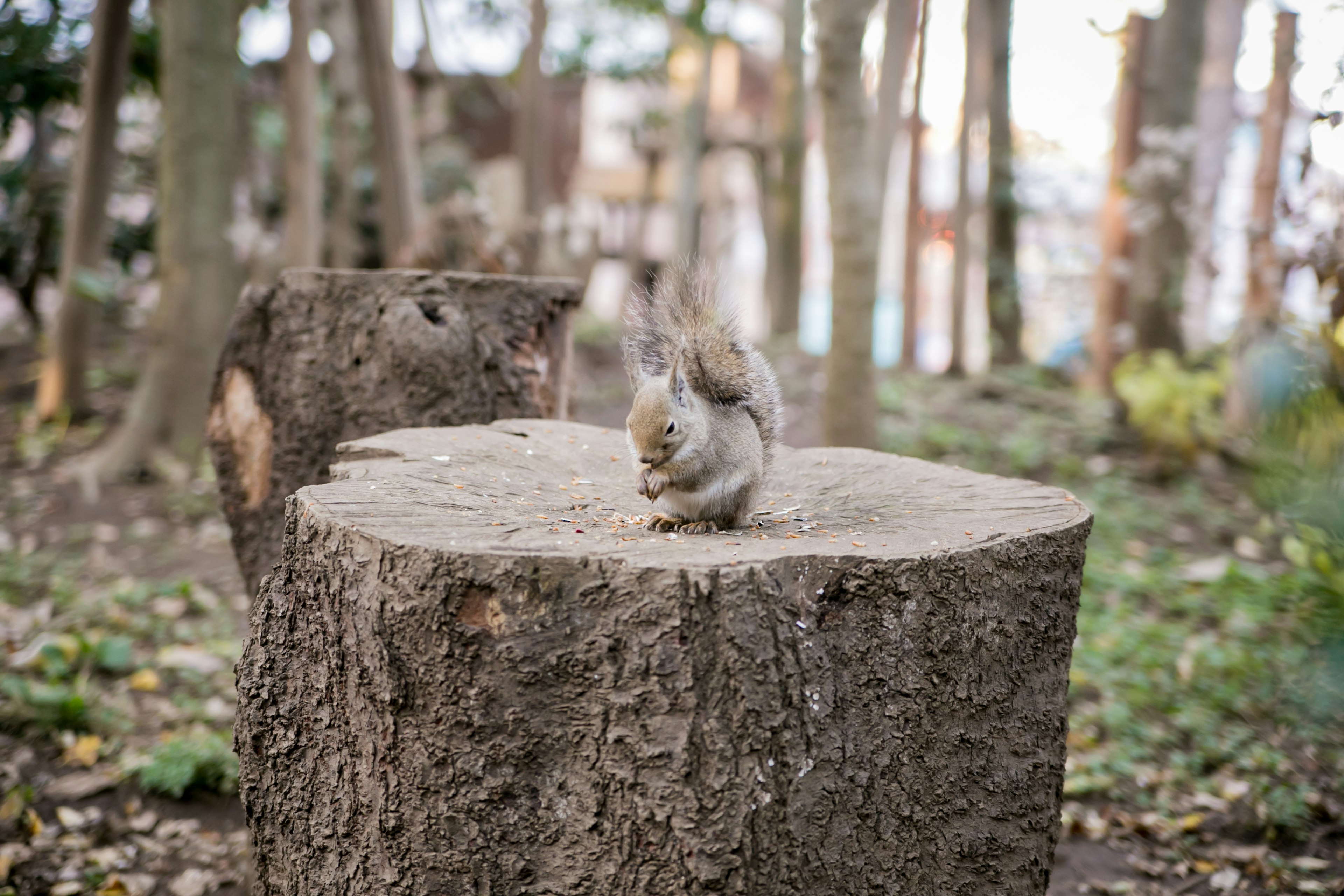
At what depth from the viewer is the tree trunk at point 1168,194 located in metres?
7.25

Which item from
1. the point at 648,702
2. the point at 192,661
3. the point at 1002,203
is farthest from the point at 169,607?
the point at 1002,203

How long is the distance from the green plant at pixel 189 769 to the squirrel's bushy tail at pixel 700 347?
68.2 inches

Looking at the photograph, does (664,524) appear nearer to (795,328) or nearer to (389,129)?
(389,129)

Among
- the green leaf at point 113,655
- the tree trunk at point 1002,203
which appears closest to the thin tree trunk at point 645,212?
the tree trunk at point 1002,203

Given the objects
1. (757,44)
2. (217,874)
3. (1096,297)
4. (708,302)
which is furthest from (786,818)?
(757,44)

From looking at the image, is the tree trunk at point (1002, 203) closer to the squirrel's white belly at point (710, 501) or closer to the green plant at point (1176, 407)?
the green plant at point (1176, 407)

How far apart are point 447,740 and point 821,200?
1614 centimetres

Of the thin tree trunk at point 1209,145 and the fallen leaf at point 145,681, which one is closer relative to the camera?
the fallen leaf at point 145,681

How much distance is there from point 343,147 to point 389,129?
1119 mm

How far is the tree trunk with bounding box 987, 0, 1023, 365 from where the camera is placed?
893 centimetres

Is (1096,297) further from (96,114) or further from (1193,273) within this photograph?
(96,114)

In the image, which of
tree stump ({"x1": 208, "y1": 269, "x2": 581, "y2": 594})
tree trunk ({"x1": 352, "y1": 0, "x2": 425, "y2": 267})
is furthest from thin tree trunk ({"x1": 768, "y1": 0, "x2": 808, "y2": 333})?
tree stump ({"x1": 208, "y1": 269, "x2": 581, "y2": 594})

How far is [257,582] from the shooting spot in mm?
3250

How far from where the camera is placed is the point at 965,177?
9109 millimetres
